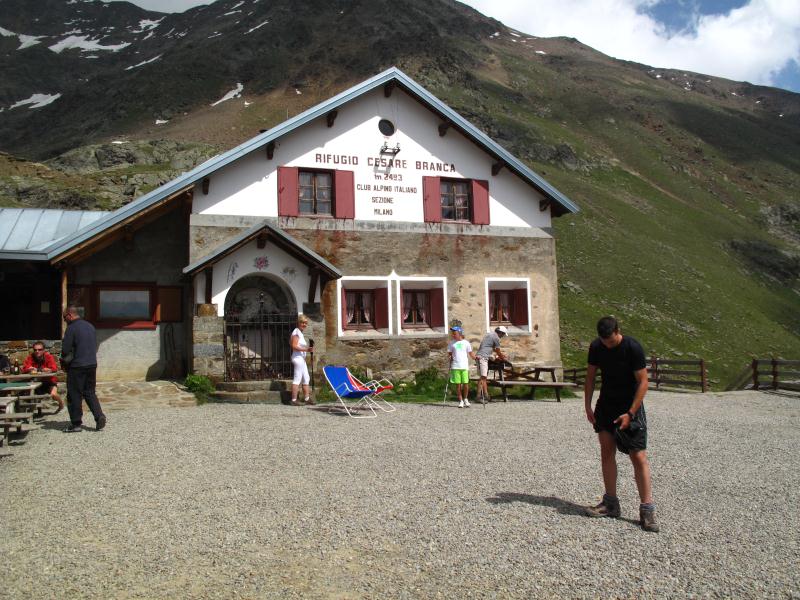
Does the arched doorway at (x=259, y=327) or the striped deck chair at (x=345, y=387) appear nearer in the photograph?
the striped deck chair at (x=345, y=387)

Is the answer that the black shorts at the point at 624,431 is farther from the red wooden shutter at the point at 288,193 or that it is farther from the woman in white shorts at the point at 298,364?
the red wooden shutter at the point at 288,193

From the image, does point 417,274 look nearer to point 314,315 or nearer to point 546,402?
point 314,315

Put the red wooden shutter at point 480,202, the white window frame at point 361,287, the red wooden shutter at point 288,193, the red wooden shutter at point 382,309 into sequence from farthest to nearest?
the red wooden shutter at point 480,202, the red wooden shutter at point 382,309, the white window frame at point 361,287, the red wooden shutter at point 288,193

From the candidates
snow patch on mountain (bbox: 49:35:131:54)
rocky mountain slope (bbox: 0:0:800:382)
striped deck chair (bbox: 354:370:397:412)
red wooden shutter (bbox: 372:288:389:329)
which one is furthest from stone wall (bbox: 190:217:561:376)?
snow patch on mountain (bbox: 49:35:131:54)

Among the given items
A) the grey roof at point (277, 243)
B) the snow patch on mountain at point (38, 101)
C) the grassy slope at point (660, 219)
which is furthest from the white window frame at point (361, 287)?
the snow patch on mountain at point (38, 101)

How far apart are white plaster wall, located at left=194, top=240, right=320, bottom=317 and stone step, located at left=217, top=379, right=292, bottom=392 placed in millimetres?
1476

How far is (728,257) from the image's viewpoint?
176ft

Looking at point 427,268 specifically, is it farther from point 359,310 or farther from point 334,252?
point 334,252

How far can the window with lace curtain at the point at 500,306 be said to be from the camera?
1767cm

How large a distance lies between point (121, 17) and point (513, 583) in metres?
162

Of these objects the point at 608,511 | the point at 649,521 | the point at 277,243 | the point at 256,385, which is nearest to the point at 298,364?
the point at 256,385

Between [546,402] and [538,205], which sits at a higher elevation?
[538,205]

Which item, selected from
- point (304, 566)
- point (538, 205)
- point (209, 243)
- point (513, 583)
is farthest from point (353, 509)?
point (538, 205)

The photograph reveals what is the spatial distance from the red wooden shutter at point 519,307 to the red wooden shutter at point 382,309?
363 cm
